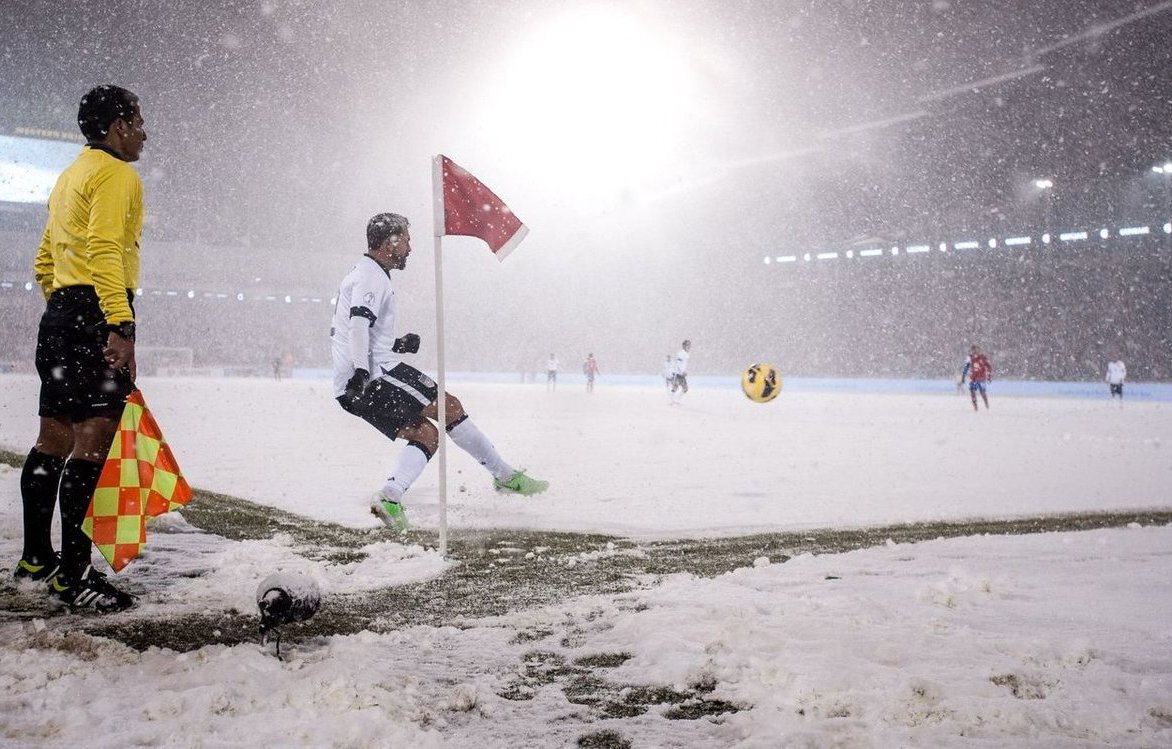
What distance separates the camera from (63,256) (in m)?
2.77

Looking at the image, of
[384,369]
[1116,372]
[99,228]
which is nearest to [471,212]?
[384,369]

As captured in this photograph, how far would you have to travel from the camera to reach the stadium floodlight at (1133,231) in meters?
30.6

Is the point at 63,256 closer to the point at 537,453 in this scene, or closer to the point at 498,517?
the point at 498,517

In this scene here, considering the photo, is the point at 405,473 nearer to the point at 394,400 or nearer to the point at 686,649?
the point at 394,400

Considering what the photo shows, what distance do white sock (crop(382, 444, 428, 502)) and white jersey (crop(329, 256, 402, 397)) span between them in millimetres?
539

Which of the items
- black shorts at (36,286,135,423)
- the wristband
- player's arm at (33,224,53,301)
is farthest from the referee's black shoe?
player's arm at (33,224,53,301)

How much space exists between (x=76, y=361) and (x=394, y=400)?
192 centimetres

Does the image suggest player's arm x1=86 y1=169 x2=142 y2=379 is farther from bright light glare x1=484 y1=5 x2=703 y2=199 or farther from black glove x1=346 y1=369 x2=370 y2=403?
bright light glare x1=484 y1=5 x2=703 y2=199

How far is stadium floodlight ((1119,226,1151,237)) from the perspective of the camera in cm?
3064

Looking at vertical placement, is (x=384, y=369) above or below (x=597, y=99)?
below

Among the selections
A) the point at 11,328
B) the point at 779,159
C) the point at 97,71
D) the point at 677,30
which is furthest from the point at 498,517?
the point at 11,328

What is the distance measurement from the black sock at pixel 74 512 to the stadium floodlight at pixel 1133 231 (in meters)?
38.2

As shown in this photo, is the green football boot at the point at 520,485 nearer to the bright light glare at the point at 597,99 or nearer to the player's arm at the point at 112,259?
the player's arm at the point at 112,259

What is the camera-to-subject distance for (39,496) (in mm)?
2758
